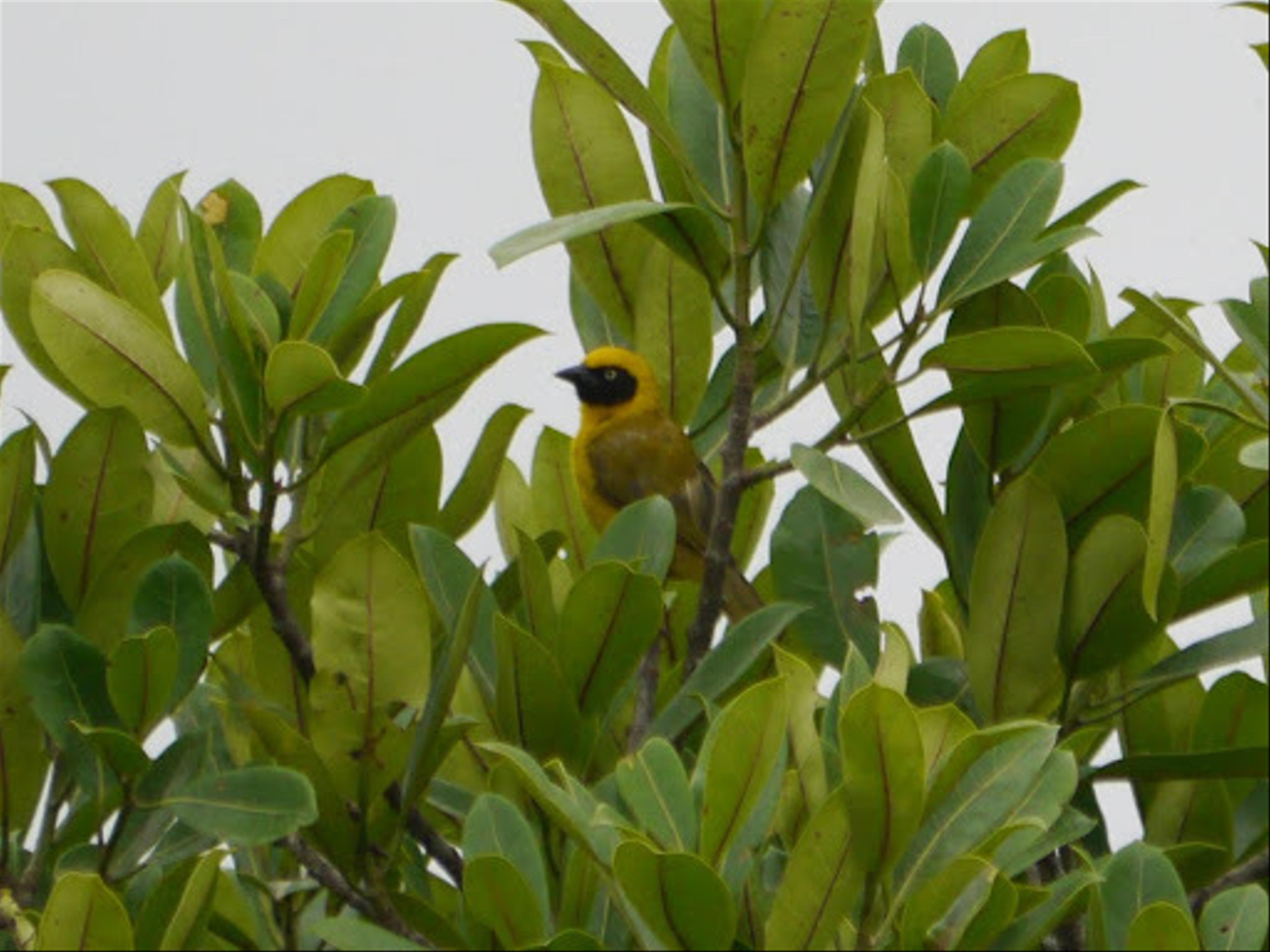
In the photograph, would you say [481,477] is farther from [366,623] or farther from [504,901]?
[504,901]

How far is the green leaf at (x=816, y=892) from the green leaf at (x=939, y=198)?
70 cm

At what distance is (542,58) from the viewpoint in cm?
263

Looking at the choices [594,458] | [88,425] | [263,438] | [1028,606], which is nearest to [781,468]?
[1028,606]

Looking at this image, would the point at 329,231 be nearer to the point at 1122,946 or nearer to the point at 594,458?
the point at 1122,946

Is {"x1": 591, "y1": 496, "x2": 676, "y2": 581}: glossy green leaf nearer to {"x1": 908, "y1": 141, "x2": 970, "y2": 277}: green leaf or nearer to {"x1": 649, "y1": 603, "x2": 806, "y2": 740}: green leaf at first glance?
{"x1": 649, "y1": 603, "x2": 806, "y2": 740}: green leaf

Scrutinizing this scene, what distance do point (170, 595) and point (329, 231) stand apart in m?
0.42

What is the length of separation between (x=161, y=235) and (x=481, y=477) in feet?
1.42

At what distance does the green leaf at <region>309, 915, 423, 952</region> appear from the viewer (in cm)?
196

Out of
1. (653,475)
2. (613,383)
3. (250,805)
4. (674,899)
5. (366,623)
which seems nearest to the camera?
(674,899)

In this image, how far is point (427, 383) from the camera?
237 centimetres

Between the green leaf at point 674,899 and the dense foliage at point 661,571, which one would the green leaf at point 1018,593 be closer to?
the dense foliage at point 661,571

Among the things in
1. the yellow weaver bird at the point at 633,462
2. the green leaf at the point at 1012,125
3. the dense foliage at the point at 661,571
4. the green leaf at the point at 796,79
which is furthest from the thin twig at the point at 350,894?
the yellow weaver bird at the point at 633,462

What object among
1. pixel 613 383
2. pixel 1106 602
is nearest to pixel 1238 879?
pixel 1106 602

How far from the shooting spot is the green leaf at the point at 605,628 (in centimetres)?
232
